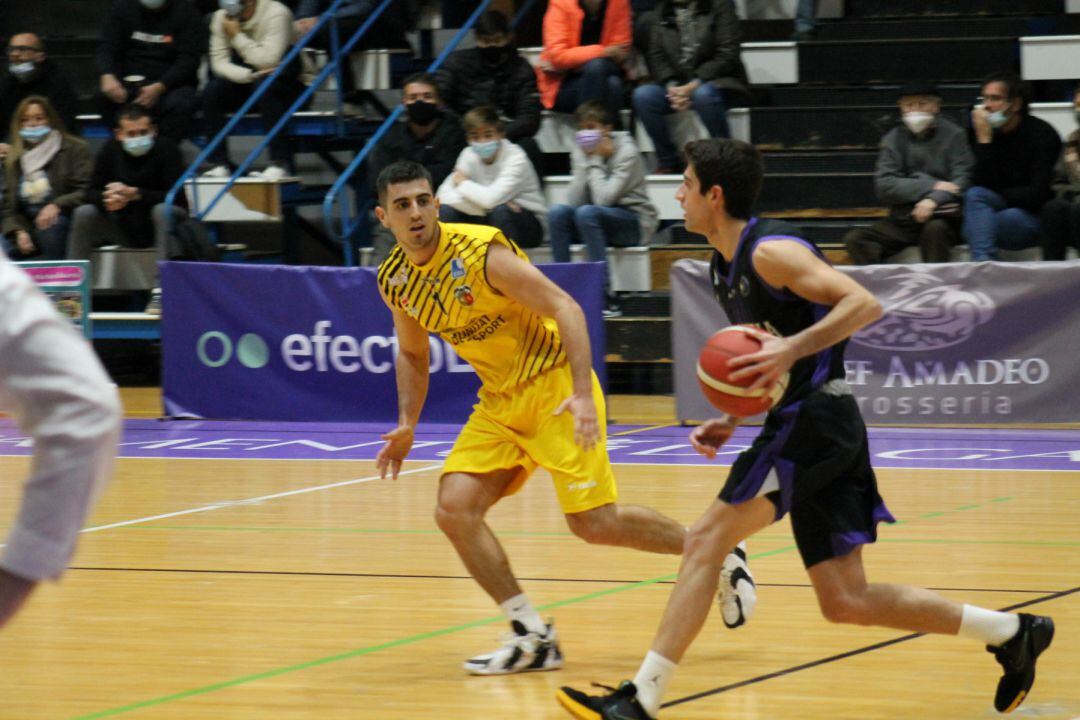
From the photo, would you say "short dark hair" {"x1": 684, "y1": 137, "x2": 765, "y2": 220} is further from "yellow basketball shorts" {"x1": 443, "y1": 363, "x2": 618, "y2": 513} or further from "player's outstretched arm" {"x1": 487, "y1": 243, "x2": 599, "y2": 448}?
"yellow basketball shorts" {"x1": 443, "y1": 363, "x2": 618, "y2": 513}

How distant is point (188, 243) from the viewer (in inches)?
546

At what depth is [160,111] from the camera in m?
15.3

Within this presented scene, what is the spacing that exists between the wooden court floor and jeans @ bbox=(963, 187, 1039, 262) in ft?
9.87

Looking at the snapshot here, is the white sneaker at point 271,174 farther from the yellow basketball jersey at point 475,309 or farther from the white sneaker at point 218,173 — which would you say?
the yellow basketball jersey at point 475,309

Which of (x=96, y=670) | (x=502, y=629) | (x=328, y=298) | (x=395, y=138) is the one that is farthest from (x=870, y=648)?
(x=395, y=138)

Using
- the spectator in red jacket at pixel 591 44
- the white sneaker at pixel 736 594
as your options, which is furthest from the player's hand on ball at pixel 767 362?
the spectator in red jacket at pixel 591 44

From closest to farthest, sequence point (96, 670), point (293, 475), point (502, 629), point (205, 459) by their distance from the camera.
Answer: point (96, 670) → point (502, 629) → point (293, 475) → point (205, 459)

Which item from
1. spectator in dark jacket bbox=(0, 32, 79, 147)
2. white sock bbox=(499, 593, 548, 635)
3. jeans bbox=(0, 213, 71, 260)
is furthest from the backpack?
white sock bbox=(499, 593, 548, 635)

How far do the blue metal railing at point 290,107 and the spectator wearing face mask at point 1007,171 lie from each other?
5.87 meters

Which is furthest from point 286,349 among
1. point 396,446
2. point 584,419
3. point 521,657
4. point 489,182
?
point 584,419

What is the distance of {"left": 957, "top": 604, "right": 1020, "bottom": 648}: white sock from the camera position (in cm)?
446

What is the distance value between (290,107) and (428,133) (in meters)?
2.25

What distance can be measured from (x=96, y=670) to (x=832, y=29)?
1158 cm

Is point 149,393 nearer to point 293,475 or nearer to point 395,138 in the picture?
point 395,138
